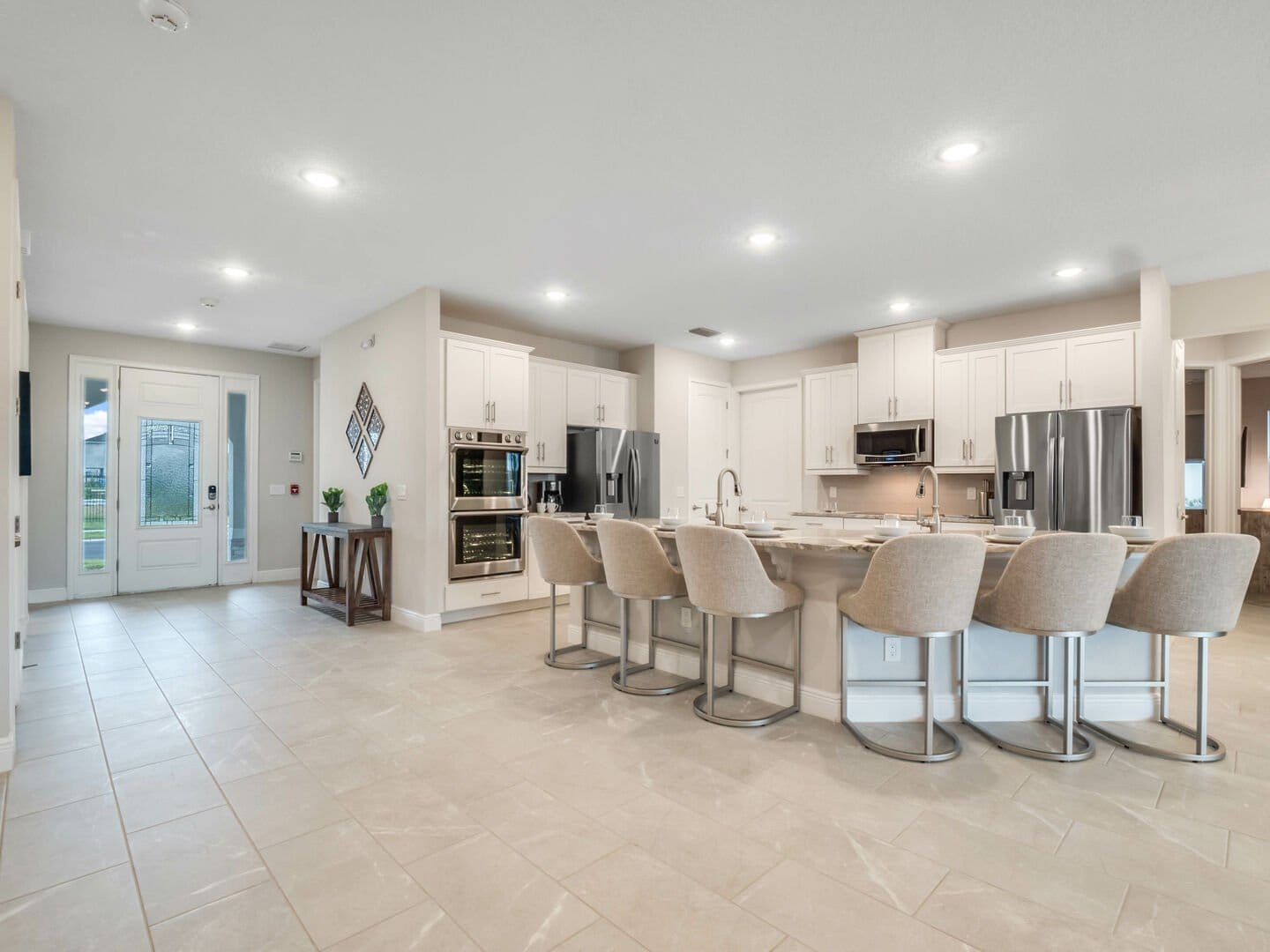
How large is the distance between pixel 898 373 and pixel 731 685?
12.3 ft

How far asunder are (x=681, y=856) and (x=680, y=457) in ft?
17.6

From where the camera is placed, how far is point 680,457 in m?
7.16

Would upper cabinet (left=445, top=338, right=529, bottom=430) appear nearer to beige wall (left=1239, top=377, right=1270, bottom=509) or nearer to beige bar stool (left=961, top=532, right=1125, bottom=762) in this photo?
beige bar stool (left=961, top=532, right=1125, bottom=762)

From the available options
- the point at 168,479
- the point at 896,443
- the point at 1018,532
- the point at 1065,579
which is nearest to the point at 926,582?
the point at 1065,579

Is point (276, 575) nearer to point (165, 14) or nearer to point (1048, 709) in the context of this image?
point (165, 14)

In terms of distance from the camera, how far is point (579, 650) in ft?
14.6

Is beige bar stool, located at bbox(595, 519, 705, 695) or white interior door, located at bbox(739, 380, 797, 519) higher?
white interior door, located at bbox(739, 380, 797, 519)

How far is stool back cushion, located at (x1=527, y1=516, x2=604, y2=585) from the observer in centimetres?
395

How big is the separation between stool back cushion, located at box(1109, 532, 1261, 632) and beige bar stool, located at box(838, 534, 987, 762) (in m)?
0.74

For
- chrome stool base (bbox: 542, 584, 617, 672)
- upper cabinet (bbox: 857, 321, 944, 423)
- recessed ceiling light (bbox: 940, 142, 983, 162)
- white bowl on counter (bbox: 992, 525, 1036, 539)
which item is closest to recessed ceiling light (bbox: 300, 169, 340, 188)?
chrome stool base (bbox: 542, 584, 617, 672)

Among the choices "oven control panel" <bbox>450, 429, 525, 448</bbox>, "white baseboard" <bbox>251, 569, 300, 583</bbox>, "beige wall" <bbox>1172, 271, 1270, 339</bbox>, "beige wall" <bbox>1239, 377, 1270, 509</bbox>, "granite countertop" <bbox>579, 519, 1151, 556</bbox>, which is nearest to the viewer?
"granite countertop" <bbox>579, 519, 1151, 556</bbox>

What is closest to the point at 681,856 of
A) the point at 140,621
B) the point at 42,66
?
the point at 42,66

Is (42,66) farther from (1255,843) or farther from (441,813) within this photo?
(1255,843)

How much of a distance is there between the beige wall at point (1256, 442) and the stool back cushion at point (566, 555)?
802cm
